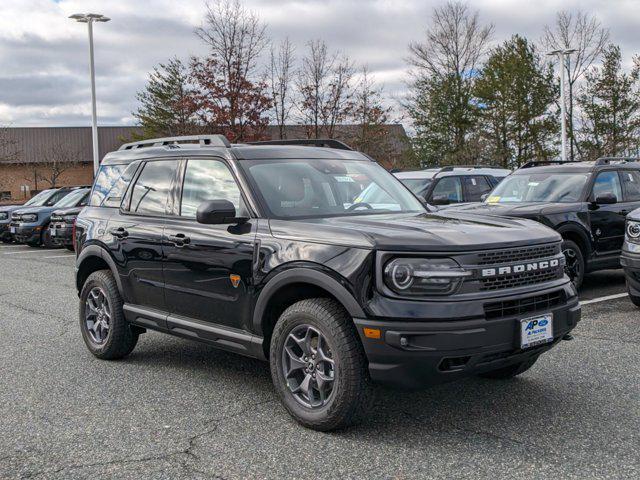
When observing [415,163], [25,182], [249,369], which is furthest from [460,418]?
[25,182]

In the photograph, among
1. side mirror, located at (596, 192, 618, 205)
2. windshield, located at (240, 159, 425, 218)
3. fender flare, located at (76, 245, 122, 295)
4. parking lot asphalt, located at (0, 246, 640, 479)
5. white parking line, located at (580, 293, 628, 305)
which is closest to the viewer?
parking lot asphalt, located at (0, 246, 640, 479)

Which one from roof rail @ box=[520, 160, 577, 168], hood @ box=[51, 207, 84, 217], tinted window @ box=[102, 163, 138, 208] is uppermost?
roof rail @ box=[520, 160, 577, 168]

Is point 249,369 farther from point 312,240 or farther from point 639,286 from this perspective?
point 639,286

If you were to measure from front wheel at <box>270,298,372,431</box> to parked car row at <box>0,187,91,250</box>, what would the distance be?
13716 mm

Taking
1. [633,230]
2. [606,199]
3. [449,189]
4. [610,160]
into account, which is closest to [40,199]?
[449,189]

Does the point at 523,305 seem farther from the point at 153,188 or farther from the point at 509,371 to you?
the point at 153,188

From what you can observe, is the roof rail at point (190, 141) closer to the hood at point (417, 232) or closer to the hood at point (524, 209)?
the hood at point (417, 232)

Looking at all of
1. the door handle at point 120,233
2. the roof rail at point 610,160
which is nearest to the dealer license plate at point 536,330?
the door handle at point 120,233

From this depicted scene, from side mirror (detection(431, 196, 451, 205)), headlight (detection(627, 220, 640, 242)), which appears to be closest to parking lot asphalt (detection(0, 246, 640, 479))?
headlight (detection(627, 220, 640, 242))

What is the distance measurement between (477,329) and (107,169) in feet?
13.4

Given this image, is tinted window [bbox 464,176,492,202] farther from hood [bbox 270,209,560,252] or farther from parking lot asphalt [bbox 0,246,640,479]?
hood [bbox 270,209,560,252]

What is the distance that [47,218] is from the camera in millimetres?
19859

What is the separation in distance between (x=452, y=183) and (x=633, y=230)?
605cm

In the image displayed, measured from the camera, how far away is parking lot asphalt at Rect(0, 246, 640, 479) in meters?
3.74
